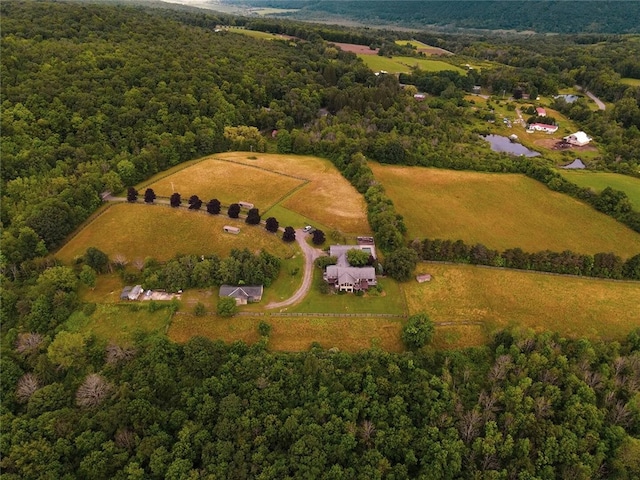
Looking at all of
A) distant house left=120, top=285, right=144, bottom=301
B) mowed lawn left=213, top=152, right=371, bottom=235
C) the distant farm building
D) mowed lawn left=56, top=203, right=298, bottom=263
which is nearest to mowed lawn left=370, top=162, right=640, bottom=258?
mowed lawn left=213, top=152, right=371, bottom=235

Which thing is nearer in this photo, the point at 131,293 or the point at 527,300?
the point at 131,293

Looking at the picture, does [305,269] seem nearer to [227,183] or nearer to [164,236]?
[164,236]

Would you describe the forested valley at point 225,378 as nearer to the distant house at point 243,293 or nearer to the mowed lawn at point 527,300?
the mowed lawn at point 527,300

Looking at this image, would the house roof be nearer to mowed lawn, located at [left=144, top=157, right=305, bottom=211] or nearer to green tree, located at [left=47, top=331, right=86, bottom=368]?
green tree, located at [left=47, top=331, right=86, bottom=368]

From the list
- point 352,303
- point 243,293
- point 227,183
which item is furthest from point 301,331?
point 227,183

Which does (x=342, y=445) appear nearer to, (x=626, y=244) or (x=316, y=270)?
(x=316, y=270)
